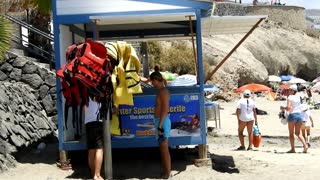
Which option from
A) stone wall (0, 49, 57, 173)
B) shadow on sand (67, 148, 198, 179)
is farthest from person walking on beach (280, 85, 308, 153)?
stone wall (0, 49, 57, 173)

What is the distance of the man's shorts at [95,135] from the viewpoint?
7617 mm

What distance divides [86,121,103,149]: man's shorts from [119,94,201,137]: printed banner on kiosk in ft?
3.65

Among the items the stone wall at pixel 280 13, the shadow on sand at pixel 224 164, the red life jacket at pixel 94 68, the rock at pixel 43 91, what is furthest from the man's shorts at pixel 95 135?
the stone wall at pixel 280 13

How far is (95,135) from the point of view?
300 inches

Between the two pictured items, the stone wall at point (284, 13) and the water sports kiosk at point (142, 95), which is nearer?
the water sports kiosk at point (142, 95)

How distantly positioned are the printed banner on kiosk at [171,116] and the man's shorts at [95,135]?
111cm

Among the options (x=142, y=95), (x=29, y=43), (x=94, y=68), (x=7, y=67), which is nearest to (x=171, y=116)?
(x=142, y=95)

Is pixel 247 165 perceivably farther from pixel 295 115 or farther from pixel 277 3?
pixel 277 3

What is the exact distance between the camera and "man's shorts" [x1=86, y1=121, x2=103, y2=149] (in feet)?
25.0

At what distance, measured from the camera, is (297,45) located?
5509 centimetres

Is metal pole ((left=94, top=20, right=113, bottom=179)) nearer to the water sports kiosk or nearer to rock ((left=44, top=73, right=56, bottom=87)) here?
the water sports kiosk

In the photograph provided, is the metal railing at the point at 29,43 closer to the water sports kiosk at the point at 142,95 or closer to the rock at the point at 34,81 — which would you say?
the rock at the point at 34,81

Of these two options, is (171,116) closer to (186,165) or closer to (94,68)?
(186,165)

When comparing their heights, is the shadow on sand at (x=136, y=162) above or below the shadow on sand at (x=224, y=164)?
above
